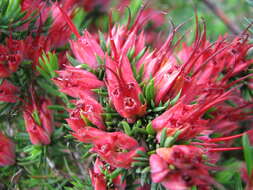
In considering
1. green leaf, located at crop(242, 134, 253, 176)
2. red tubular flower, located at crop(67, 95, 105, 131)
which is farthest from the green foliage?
green leaf, located at crop(242, 134, 253, 176)

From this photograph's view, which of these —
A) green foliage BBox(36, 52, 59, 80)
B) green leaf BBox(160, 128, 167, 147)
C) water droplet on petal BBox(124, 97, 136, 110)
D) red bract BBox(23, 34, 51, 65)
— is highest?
red bract BBox(23, 34, 51, 65)

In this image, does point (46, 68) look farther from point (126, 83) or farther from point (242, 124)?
point (242, 124)

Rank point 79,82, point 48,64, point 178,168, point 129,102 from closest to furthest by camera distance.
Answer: point 178,168 < point 129,102 < point 79,82 < point 48,64

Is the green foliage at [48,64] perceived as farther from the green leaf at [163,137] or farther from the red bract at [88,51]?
the green leaf at [163,137]

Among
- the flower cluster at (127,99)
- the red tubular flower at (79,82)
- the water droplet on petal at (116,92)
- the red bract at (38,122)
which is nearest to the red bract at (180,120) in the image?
the flower cluster at (127,99)

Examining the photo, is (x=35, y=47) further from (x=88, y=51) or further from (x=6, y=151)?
(x=6, y=151)

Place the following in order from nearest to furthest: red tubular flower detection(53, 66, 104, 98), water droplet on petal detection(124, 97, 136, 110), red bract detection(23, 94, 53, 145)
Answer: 1. water droplet on petal detection(124, 97, 136, 110)
2. red tubular flower detection(53, 66, 104, 98)
3. red bract detection(23, 94, 53, 145)

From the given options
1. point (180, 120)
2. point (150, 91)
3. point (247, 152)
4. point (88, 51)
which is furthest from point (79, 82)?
point (247, 152)

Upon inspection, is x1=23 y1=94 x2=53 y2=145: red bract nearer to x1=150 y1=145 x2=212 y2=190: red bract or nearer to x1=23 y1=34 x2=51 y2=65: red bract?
x1=23 y1=34 x2=51 y2=65: red bract
